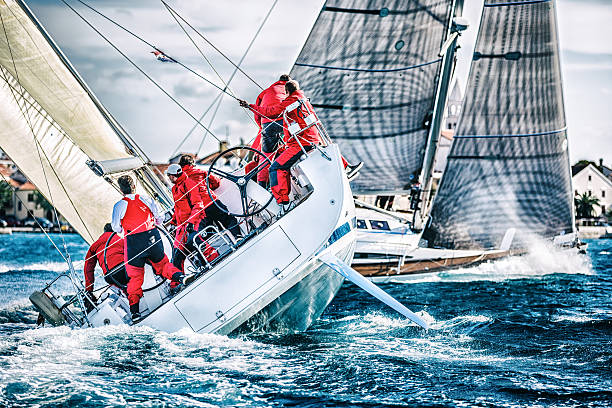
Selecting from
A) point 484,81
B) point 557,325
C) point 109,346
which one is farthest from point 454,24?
point 109,346

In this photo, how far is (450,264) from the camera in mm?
16188

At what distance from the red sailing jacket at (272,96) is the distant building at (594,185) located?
210ft

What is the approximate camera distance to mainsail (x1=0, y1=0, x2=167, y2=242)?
967 centimetres

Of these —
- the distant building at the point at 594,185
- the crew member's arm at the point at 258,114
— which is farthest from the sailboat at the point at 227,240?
the distant building at the point at 594,185

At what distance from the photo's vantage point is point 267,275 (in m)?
7.10

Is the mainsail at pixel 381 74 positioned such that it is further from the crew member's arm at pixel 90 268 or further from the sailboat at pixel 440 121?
the crew member's arm at pixel 90 268

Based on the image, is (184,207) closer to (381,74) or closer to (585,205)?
(381,74)

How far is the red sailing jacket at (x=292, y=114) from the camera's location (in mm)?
7766

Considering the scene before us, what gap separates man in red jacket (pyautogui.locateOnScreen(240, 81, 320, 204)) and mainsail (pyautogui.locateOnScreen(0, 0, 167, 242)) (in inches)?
92.6

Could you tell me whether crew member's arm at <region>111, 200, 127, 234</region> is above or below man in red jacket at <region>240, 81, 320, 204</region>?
below

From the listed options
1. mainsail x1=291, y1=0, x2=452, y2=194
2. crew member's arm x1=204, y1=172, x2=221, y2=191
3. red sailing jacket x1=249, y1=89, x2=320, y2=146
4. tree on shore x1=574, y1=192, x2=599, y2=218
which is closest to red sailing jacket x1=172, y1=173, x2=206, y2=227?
crew member's arm x1=204, y1=172, x2=221, y2=191

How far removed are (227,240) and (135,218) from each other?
908 millimetres

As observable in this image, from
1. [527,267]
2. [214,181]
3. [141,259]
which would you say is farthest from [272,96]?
[527,267]

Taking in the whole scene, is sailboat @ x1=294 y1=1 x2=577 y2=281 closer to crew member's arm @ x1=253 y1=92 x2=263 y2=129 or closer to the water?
the water
